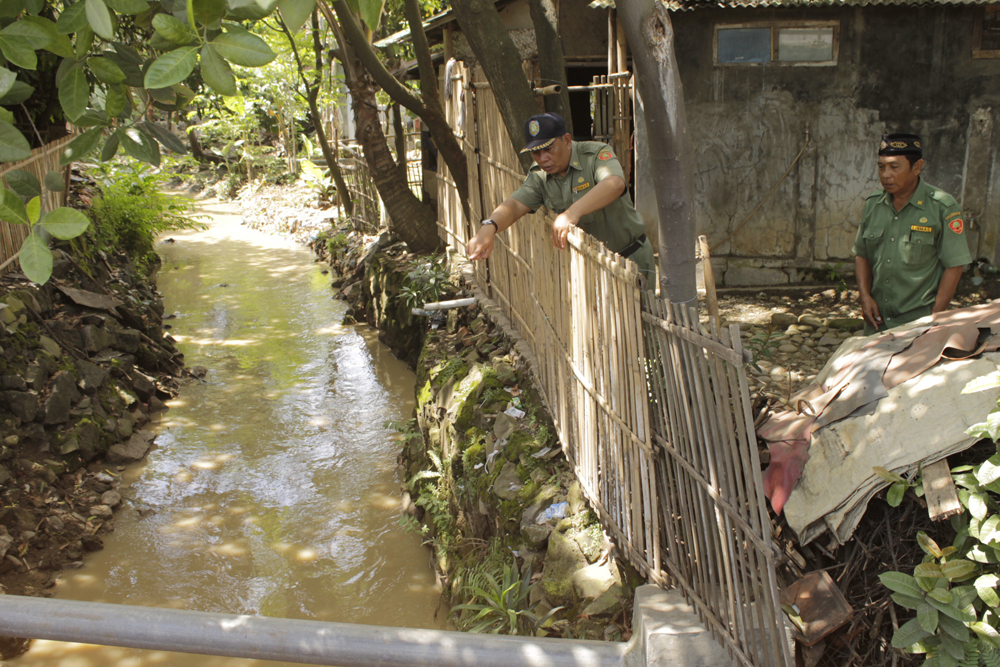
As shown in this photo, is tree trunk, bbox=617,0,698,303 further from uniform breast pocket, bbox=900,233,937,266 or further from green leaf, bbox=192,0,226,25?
green leaf, bbox=192,0,226,25

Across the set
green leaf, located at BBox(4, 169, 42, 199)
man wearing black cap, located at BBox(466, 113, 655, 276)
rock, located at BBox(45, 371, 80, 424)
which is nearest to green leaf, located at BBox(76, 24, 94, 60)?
green leaf, located at BBox(4, 169, 42, 199)

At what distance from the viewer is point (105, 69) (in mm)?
1952

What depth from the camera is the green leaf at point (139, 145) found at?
207 centimetres

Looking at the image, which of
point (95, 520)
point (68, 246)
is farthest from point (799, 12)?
point (68, 246)

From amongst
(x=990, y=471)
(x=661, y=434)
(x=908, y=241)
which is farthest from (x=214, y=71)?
(x=908, y=241)

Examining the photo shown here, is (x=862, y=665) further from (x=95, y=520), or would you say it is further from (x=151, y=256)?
(x=151, y=256)

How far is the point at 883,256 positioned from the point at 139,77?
3.44 m

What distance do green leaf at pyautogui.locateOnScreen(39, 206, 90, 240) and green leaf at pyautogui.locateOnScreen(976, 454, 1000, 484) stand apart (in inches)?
99.4

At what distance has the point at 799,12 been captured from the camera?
7.46 m

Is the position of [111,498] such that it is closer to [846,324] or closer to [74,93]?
[74,93]

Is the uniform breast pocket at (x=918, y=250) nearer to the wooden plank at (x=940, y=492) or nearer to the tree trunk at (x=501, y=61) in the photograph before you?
the wooden plank at (x=940, y=492)

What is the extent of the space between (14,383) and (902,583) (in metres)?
6.60

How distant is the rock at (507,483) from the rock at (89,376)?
4621 millimetres

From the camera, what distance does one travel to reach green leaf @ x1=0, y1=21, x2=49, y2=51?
1.76m
